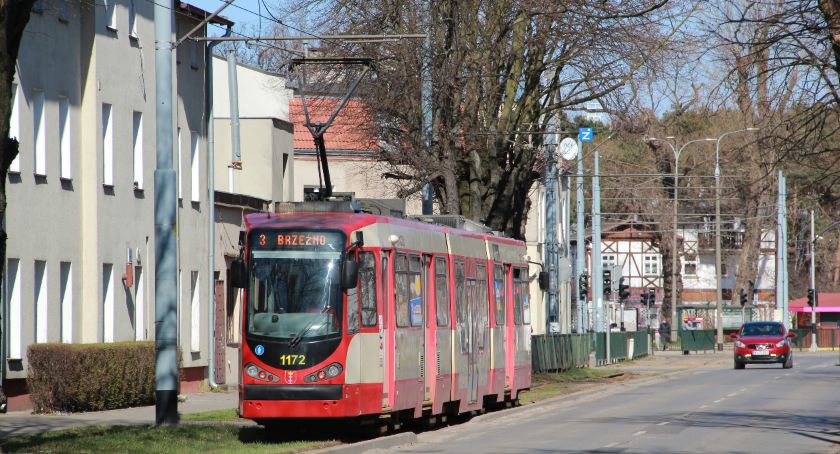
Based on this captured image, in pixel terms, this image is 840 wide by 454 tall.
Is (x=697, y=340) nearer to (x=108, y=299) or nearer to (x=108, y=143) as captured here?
(x=108, y=299)

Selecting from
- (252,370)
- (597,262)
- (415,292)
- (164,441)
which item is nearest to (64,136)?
(415,292)

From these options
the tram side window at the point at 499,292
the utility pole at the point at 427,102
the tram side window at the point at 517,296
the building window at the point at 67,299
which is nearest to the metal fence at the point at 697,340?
the utility pole at the point at 427,102

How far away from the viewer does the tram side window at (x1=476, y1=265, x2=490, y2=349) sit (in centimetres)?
2558

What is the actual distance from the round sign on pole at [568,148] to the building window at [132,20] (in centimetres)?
2266

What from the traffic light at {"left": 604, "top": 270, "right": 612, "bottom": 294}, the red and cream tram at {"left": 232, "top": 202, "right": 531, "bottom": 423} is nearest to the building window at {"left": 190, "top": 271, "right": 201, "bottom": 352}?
the red and cream tram at {"left": 232, "top": 202, "right": 531, "bottom": 423}

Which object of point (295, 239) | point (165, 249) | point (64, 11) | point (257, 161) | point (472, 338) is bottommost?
point (472, 338)

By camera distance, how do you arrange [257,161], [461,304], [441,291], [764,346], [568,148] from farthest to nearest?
[568,148] → [764,346] → [257,161] → [461,304] → [441,291]

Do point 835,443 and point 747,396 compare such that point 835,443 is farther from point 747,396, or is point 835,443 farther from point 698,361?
point 698,361

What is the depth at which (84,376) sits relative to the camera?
26.1 m

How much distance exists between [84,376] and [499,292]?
7527 mm

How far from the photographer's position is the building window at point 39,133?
89.1 ft

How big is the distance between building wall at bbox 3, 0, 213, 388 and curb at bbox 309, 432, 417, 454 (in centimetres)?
868

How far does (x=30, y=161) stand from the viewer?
87.8ft

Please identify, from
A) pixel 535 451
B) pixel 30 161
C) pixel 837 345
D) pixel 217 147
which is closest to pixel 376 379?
pixel 535 451
